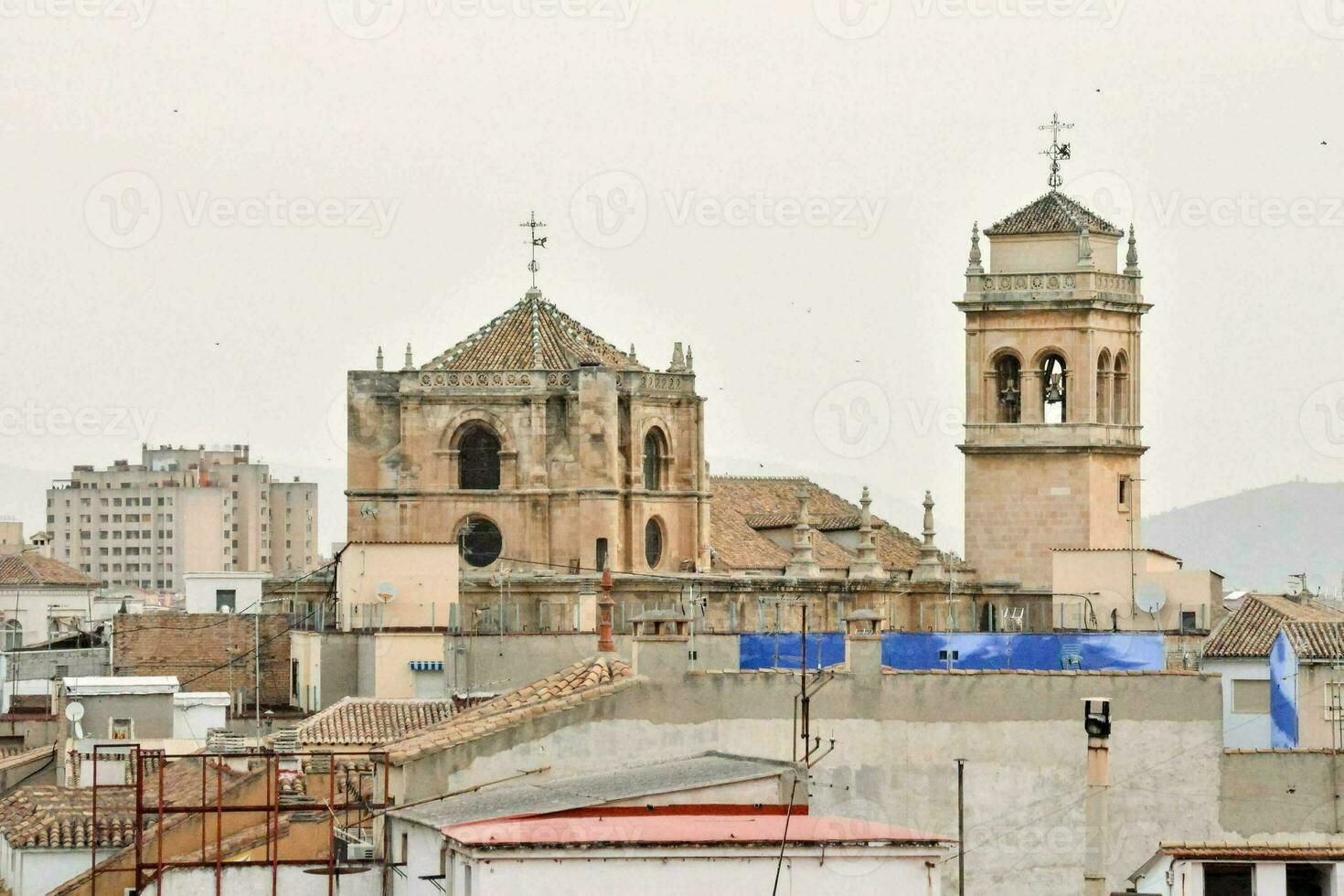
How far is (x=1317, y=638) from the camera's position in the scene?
66938 millimetres

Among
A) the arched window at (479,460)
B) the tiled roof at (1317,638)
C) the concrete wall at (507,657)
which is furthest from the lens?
the arched window at (479,460)

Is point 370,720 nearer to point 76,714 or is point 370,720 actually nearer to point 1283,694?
point 76,714

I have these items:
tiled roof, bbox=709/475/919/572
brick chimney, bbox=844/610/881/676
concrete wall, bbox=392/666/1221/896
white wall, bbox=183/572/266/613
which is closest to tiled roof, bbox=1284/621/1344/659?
concrete wall, bbox=392/666/1221/896

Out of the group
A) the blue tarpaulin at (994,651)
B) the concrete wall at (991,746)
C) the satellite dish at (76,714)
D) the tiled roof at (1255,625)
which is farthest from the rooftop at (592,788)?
the tiled roof at (1255,625)

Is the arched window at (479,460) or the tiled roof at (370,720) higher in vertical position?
the arched window at (479,460)

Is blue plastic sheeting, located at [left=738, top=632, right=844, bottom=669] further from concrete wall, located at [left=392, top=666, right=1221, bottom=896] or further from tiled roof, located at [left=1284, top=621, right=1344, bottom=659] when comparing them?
tiled roof, located at [left=1284, top=621, right=1344, bottom=659]

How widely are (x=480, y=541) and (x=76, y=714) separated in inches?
1311

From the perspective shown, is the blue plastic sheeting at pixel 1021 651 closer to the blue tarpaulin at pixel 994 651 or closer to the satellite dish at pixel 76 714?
the blue tarpaulin at pixel 994 651

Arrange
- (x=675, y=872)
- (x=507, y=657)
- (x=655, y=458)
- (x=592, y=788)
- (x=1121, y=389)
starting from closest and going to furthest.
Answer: (x=675, y=872), (x=592, y=788), (x=507, y=657), (x=655, y=458), (x=1121, y=389)

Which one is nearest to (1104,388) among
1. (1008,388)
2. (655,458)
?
(1008,388)

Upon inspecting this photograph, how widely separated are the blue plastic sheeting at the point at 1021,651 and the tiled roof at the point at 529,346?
138 feet

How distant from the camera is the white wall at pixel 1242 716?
182 ft

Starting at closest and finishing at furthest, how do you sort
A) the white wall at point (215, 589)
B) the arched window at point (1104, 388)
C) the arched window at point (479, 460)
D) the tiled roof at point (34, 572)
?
the arched window at point (479, 460)
the white wall at point (215, 589)
the arched window at point (1104, 388)
the tiled roof at point (34, 572)

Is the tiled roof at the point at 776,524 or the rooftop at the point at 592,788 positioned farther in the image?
the tiled roof at the point at 776,524
